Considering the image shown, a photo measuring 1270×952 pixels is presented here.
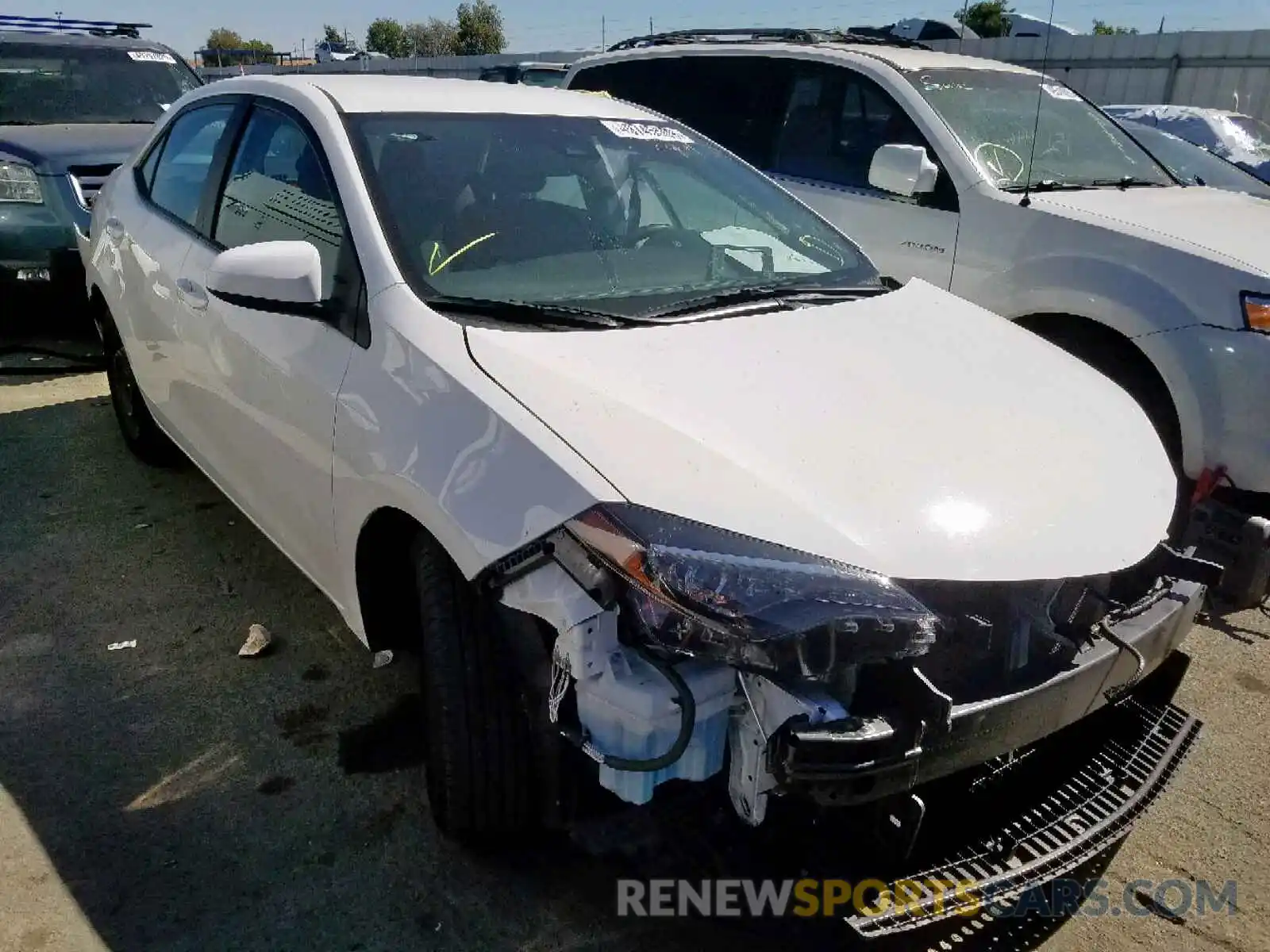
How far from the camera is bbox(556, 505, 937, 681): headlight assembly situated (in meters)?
1.70

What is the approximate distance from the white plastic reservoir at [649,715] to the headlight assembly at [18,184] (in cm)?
597

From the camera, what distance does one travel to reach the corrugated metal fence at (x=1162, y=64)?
16.4 m

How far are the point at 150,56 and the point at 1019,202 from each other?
6.43m

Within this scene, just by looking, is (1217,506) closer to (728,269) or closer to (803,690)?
(728,269)

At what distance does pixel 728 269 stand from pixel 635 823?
1516mm

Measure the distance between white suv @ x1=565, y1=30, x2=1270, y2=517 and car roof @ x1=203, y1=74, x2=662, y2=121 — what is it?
1.72 meters

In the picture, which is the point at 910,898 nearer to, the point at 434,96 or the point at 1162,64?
the point at 434,96

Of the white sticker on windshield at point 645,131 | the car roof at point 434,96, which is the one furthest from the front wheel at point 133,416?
the white sticker on windshield at point 645,131

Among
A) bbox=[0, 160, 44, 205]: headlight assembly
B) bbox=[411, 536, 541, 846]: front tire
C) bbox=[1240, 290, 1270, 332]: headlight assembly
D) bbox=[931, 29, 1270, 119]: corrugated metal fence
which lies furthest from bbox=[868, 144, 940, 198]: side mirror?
bbox=[931, 29, 1270, 119]: corrugated metal fence

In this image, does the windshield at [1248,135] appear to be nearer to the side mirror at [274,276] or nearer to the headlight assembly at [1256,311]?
the headlight assembly at [1256,311]

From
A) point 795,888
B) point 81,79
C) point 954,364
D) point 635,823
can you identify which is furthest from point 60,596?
point 81,79

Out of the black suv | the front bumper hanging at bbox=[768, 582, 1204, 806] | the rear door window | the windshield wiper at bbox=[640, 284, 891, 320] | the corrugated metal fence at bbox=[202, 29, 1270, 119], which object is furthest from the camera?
the corrugated metal fence at bbox=[202, 29, 1270, 119]


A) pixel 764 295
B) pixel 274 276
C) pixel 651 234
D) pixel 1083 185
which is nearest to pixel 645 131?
pixel 651 234

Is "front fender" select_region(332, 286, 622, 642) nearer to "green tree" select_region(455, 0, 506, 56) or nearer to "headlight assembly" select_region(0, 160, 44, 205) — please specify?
"headlight assembly" select_region(0, 160, 44, 205)
